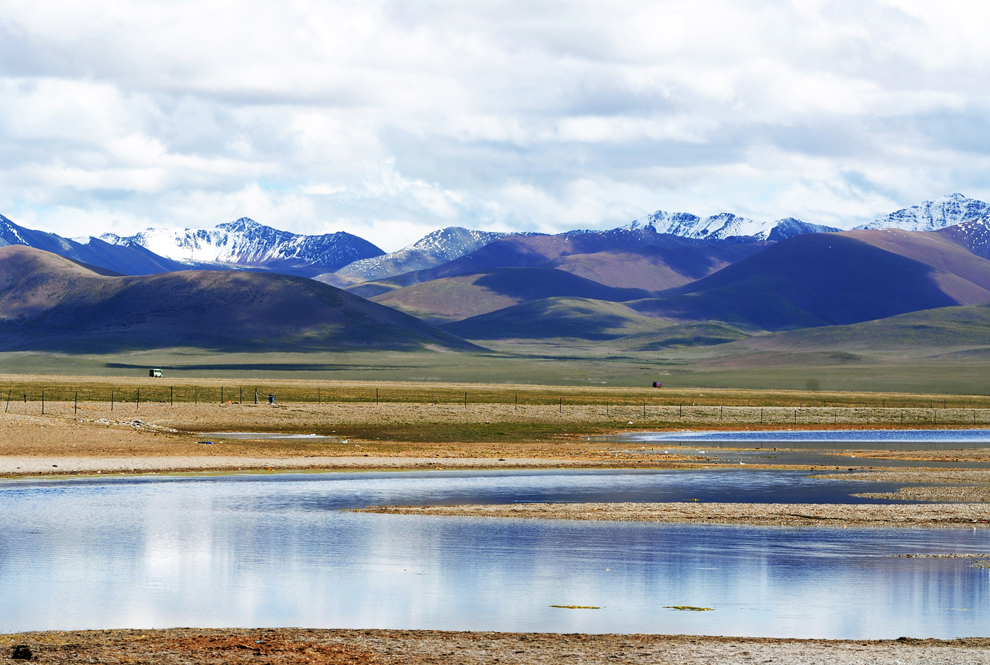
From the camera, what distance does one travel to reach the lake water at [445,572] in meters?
21.5

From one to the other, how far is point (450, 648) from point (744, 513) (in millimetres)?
20342

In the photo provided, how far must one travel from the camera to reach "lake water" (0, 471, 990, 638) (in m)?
21.5

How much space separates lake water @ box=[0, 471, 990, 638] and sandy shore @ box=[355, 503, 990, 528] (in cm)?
132

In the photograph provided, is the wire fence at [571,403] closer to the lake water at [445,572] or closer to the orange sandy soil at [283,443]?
the orange sandy soil at [283,443]

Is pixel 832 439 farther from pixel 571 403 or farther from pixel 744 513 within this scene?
pixel 744 513

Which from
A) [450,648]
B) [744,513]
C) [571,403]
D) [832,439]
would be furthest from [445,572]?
[571,403]

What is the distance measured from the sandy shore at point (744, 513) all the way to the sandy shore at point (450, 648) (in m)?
16.1

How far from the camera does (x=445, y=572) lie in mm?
26328

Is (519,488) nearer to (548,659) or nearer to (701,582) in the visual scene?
(701,582)

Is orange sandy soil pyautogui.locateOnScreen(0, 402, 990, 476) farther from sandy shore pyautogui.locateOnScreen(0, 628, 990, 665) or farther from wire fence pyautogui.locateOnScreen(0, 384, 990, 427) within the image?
sandy shore pyautogui.locateOnScreen(0, 628, 990, 665)

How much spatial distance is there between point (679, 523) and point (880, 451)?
120 feet

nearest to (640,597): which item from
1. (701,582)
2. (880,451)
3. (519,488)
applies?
(701,582)

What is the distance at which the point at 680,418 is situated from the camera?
313 feet

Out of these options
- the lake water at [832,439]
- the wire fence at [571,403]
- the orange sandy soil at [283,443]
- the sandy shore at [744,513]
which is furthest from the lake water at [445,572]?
the wire fence at [571,403]
